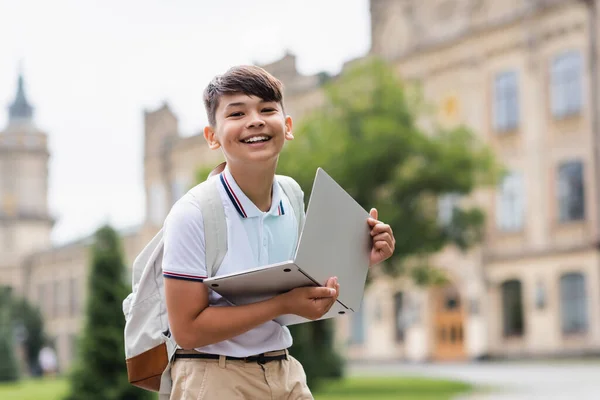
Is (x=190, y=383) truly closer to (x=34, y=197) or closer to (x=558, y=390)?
(x=558, y=390)

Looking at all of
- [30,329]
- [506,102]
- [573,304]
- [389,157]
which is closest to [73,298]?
[30,329]

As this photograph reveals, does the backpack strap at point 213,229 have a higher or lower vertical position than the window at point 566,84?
lower

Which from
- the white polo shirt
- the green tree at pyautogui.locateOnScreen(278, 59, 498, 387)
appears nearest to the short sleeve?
the white polo shirt

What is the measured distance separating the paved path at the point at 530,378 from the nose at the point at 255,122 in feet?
43.9

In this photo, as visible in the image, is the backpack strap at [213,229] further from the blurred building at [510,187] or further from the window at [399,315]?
the window at [399,315]

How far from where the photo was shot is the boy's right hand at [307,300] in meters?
2.57

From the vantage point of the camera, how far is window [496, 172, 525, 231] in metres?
30.4

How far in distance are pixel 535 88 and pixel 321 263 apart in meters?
28.6

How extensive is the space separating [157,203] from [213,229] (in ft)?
146

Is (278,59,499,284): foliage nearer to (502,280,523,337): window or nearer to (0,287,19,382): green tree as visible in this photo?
(502,280,523,337): window

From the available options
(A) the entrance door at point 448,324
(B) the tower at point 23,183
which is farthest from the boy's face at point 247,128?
(B) the tower at point 23,183

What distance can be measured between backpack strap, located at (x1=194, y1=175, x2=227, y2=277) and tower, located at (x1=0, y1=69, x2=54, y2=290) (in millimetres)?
64085

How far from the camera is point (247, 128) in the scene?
8.91 ft

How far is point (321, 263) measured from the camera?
2.59 m
